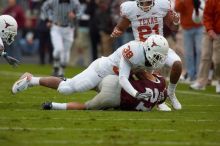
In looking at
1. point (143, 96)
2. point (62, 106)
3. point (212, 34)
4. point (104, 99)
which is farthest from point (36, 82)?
point (212, 34)

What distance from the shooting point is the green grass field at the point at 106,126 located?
25.7 ft

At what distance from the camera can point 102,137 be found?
26.4 ft

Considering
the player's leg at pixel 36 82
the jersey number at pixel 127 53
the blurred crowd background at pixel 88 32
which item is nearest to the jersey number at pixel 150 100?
the jersey number at pixel 127 53

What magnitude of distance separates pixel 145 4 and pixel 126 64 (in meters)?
1.28

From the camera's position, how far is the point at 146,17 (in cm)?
1106

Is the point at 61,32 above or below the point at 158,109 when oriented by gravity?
below

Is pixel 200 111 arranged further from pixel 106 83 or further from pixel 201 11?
pixel 201 11

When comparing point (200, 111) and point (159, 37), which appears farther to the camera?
point (200, 111)

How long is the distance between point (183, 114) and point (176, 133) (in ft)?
5.89

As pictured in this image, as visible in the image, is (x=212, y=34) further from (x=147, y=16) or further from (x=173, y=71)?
(x=173, y=71)

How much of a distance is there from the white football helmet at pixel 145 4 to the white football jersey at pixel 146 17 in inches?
1.6

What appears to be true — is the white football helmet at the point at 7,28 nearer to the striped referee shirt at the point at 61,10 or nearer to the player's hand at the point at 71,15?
the player's hand at the point at 71,15

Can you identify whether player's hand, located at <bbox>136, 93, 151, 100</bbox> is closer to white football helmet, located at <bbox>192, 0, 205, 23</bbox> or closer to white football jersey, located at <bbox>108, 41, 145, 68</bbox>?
white football jersey, located at <bbox>108, 41, 145, 68</bbox>

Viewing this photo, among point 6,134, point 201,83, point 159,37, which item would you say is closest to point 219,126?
point 159,37
